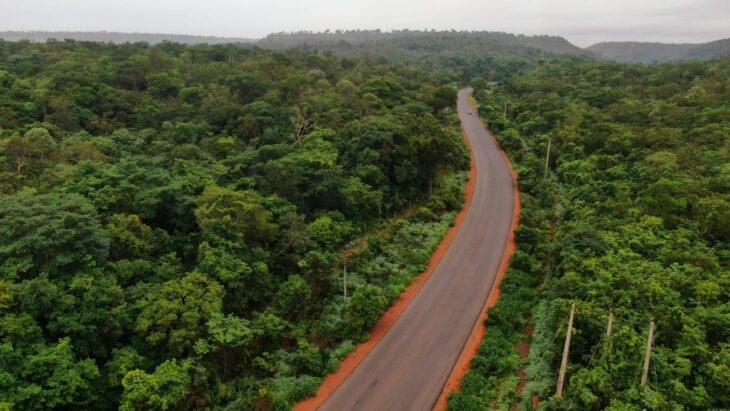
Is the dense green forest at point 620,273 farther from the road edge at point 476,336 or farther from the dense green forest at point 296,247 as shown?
the road edge at point 476,336

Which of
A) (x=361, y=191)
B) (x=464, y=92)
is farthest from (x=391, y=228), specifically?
(x=464, y=92)

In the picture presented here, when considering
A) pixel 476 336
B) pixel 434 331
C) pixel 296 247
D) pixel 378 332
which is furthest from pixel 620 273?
pixel 296 247

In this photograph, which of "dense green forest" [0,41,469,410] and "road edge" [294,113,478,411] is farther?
"road edge" [294,113,478,411]

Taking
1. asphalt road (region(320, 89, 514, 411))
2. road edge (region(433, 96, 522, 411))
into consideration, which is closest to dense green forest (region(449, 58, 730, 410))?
road edge (region(433, 96, 522, 411))

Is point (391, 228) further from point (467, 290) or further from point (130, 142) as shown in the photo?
point (130, 142)

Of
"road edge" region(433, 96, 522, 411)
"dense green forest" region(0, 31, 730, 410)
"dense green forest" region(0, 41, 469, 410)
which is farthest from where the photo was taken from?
"road edge" region(433, 96, 522, 411)

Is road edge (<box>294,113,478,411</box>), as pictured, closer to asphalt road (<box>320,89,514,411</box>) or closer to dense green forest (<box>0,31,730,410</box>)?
asphalt road (<box>320,89,514,411</box>)

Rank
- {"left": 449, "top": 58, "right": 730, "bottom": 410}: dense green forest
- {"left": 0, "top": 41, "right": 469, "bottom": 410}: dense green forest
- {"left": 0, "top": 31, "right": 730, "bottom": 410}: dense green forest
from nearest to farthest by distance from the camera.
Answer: {"left": 449, "top": 58, "right": 730, "bottom": 410}: dense green forest → {"left": 0, "top": 31, "right": 730, "bottom": 410}: dense green forest → {"left": 0, "top": 41, "right": 469, "bottom": 410}: dense green forest
